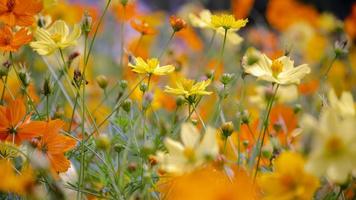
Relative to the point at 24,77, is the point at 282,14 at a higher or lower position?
lower

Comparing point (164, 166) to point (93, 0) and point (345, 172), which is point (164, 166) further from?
point (93, 0)

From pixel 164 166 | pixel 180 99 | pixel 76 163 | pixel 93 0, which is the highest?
pixel 164 166

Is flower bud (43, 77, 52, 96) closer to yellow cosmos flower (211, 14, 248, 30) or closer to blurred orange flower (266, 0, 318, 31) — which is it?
yellow cosmos flower (211, 14, 248, 30)

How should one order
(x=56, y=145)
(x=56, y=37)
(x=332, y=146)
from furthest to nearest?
(x=56, y=37) < (x=56, y=145) < (x=332, y=146)

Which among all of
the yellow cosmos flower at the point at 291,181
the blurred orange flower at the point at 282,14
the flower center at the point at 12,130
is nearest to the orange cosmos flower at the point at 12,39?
the flower center at the point at 12,130

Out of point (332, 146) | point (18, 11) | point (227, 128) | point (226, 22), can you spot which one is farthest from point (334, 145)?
point (18, 11)

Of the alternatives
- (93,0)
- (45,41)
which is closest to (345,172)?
(45,41)

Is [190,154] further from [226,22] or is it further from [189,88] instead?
[226,22]
